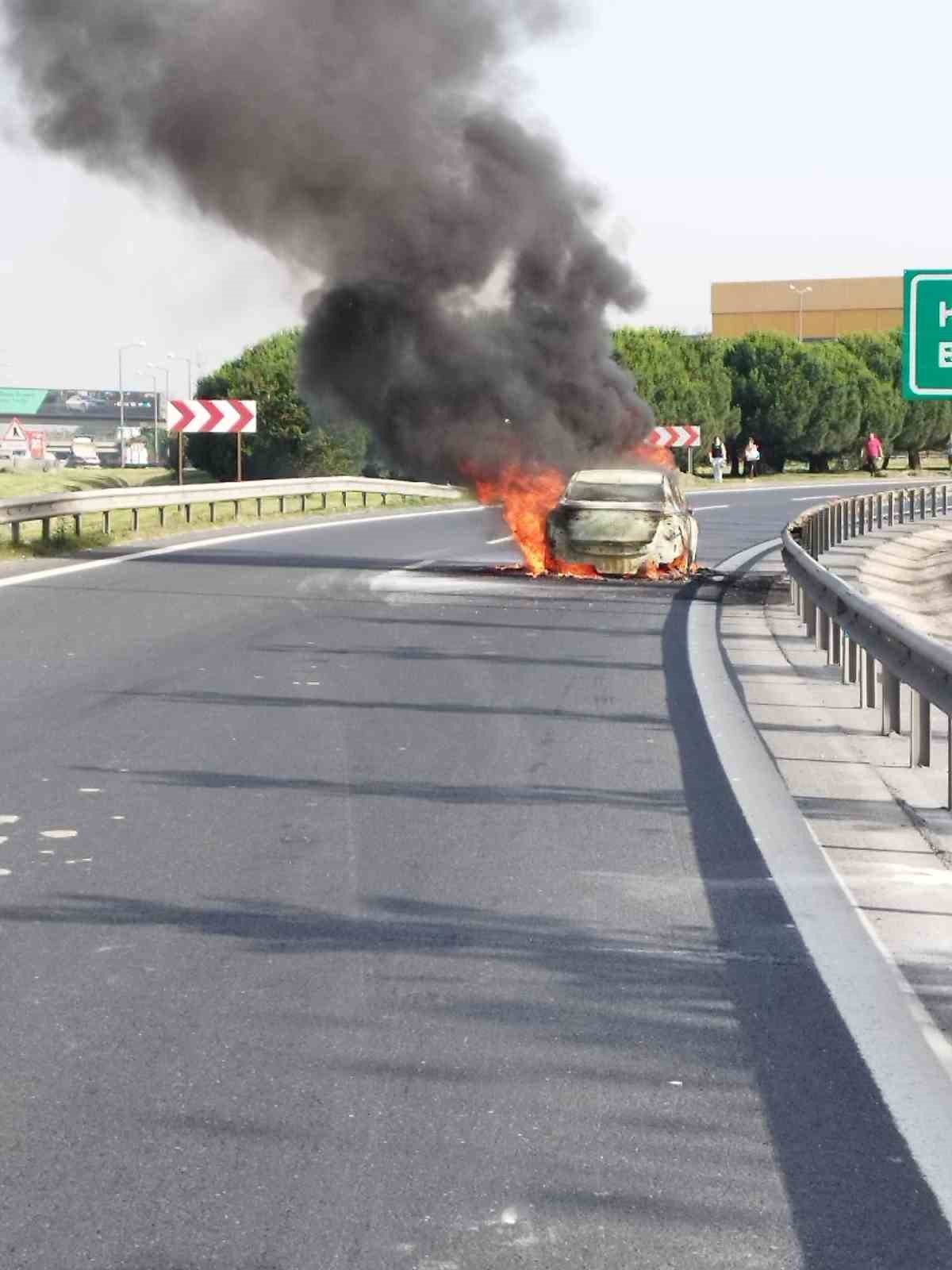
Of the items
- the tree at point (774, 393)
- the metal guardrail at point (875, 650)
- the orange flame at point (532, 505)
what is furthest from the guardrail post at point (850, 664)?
the tree at point (774, 393)

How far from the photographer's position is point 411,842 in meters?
8.45

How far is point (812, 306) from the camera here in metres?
142

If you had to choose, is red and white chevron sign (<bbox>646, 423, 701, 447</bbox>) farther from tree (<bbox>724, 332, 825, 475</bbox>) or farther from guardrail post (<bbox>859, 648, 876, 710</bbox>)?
guardrail post (<bbox>859, 648, 876, 710</bbox>)

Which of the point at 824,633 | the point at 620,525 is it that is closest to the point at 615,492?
the point at 620,525

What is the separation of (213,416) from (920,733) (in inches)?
1103

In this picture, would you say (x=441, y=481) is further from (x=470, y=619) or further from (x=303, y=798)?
(x=303, y=798)

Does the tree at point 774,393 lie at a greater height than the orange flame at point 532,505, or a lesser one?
greater

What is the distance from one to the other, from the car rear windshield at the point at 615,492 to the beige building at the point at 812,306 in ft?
382

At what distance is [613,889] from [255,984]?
5.89ft

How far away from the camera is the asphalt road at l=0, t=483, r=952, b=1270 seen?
14.0 feet

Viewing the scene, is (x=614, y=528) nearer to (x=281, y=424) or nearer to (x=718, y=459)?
(x=281, y=424)

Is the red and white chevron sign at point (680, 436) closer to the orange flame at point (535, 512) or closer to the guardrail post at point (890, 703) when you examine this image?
the orange flame at point (535, 512)

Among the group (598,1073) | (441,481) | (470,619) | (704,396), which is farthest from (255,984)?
(704,396)

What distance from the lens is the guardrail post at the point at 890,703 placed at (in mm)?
11695
